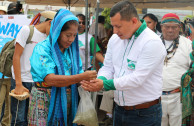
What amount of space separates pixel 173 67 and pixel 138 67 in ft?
6.56

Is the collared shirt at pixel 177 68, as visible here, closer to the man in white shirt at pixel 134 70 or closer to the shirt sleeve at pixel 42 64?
the man in white shirt at pixel 134 70

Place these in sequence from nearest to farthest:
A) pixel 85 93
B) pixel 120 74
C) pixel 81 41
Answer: pixel 120 74 → pixel 85 93 → pixel 81 41

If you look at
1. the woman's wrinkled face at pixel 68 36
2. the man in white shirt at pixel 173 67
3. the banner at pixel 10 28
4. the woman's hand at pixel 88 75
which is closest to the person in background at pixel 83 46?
the banner at pixel 10 28

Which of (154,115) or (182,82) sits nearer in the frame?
(154,115)

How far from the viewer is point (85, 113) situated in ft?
8.79

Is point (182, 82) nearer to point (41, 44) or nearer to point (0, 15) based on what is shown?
point (41, 44)

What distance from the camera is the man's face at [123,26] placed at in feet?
8.11

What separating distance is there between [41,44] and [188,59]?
258 cm

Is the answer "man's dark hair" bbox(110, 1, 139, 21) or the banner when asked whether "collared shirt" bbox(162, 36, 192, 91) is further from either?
the banner

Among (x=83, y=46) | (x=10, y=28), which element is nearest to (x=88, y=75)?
(x=83, y=46)

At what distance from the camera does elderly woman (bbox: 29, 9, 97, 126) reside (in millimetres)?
2541

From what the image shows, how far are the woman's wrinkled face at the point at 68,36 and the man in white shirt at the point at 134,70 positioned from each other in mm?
420

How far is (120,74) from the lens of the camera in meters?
2.59

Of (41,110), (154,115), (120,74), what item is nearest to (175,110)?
(154,115)
